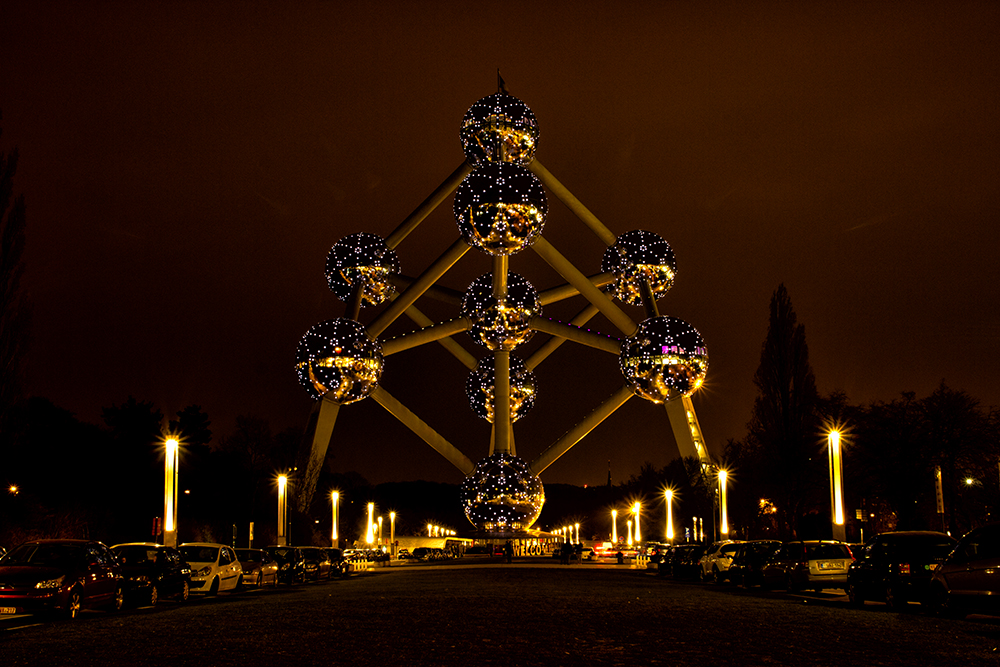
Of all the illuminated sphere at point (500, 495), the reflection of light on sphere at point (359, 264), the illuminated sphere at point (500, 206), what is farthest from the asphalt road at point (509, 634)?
the reflection of light on sphere at point (359, 264)

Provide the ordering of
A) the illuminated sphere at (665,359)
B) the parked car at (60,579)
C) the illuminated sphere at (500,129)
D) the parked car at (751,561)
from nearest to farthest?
the parked car at (60,579) → the illuminated sphere at (665,359) → the illuminated sphere at (500,129) → the parked car at (751,561)

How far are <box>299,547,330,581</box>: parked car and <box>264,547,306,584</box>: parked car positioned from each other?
0.31 metres

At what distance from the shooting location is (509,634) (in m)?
12.7

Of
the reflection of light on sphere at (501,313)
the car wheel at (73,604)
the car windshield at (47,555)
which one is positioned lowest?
the car wheel at (73,604)

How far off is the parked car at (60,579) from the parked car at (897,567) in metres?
12.8

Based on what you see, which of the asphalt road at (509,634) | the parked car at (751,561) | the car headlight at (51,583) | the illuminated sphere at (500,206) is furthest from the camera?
the parked car at (751,561)

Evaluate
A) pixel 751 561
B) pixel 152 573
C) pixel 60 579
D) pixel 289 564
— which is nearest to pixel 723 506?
pixel 751 561

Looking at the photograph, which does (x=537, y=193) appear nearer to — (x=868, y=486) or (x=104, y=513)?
(x=868, y=486)

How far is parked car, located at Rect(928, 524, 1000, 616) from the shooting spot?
1394cm

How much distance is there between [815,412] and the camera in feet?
151

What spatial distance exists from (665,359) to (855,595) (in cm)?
614

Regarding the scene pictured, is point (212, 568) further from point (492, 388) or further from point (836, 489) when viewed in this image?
point (836, 489)

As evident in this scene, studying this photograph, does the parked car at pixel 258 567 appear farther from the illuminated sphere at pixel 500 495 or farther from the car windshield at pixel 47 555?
the car windshield at pixel 47 555

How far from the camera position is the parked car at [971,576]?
13.9 meters
